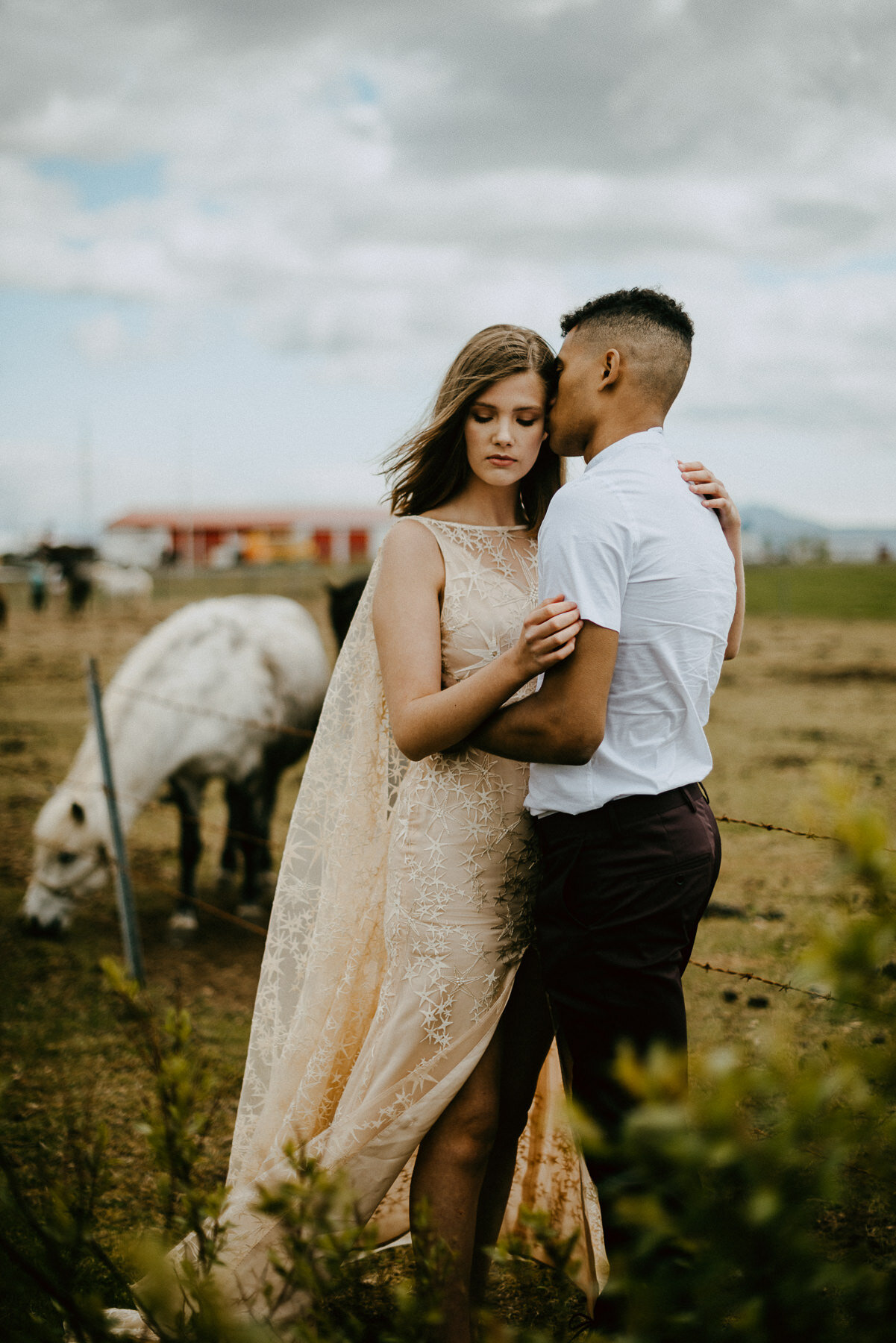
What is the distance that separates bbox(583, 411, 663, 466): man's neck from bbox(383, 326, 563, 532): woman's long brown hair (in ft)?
0.89

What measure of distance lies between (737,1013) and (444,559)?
302cm

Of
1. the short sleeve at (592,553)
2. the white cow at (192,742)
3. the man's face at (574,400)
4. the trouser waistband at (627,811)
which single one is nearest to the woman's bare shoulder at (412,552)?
the man's face at (574,400)

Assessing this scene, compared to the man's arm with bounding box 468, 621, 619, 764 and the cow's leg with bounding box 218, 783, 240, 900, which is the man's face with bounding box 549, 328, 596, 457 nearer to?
the man's arm with bounding box 468, 621, 619, 764

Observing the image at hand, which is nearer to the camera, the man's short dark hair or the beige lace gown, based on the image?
the man's short dark hair

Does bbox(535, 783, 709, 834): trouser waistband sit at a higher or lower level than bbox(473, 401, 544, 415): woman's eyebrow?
lower

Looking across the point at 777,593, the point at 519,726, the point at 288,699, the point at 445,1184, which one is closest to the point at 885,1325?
the point at 519,726

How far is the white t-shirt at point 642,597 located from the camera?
151 cm

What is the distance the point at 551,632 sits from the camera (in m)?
1.49

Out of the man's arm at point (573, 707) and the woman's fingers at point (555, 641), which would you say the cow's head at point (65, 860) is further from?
the woman's fingers at point (555, 641)

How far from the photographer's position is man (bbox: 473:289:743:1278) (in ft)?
5.02

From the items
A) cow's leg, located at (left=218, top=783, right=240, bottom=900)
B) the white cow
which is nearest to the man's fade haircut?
the white cow

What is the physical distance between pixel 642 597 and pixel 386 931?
892mm

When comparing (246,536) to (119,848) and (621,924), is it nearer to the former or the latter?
(119,848)

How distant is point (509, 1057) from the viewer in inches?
79.4
